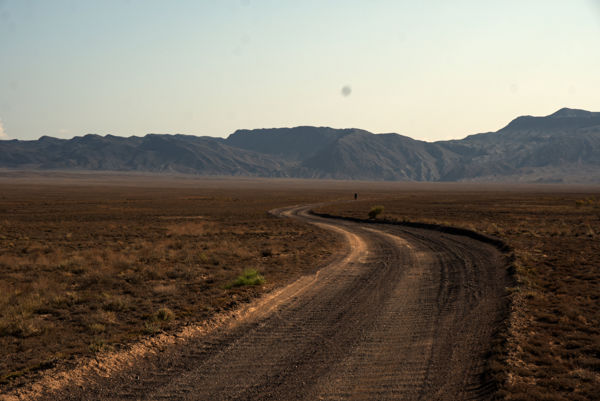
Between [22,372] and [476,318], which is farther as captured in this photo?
[476,318]

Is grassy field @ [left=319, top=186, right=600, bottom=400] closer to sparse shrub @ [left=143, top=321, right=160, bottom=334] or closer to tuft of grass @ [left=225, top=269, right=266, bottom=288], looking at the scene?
sparse shrub @ [left=143, top=321, right=160, bottom=334]

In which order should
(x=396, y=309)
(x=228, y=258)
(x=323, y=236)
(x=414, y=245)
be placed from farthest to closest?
(x=323, y=236) < (x=414, y=245) < (x=228, y=258) < (x=396, y=309)

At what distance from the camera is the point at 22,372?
8.23 meters

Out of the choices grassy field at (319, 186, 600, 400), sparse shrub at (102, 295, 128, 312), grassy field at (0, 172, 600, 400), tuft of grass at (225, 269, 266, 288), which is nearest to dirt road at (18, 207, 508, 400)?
grassy field at (319, 186, 600, 400)

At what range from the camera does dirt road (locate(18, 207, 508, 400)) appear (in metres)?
7.55

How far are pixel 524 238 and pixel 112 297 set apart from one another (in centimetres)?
2430

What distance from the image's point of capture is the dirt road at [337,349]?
7.55 meters

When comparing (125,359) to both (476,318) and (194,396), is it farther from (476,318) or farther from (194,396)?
(476,318)

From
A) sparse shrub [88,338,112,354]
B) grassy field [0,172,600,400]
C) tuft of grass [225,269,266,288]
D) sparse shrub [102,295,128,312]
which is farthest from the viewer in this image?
tuft of grass [225,269,266,288]

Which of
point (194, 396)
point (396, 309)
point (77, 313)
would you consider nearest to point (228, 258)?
point (77, 313)

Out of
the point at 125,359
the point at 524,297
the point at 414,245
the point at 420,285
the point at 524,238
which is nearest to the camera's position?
the point at 125,359

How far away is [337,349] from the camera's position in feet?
30.3

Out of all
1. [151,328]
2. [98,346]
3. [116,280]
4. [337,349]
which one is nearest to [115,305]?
[151,328]

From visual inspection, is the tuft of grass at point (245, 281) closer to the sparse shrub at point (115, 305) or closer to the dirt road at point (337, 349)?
the dirt road at point (337, 349)
